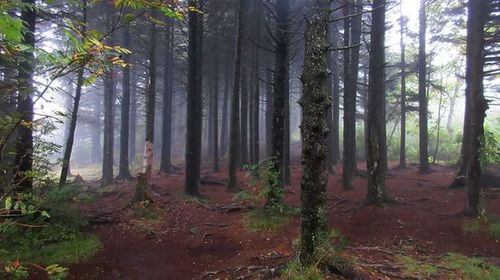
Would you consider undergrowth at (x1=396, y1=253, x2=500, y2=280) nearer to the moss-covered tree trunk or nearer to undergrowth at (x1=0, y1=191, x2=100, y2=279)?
the moss-covered tree trunk

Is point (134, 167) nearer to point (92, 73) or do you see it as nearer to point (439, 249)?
point (439, 249)

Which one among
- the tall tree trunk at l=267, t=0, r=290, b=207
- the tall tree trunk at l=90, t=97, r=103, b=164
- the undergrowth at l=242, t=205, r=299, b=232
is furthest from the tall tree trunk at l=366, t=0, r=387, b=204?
the tall tree trunk at l=90, t=97, r=103, b=164

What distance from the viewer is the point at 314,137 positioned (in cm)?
581

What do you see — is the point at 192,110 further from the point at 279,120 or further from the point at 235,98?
the point at 279,120

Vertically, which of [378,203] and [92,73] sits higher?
[92,73]

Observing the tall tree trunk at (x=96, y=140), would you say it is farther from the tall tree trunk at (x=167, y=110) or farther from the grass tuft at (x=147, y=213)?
the grass tuft at (x=147, y=213)

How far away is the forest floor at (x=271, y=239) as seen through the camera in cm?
738

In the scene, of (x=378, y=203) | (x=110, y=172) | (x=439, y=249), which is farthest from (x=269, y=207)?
(x=110, y=172)

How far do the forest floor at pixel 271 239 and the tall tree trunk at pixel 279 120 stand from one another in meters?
0.99

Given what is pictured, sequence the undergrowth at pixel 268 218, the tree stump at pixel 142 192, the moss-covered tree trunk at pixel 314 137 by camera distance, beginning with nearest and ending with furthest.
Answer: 1. the moss-covered tree trunk at pixel 314 137
2. the undergrowth at pixel 268 218
3. the tree stump at pixel 142 192

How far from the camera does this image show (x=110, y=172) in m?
21.9

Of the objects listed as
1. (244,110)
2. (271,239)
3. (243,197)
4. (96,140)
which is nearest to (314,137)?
(271,239)

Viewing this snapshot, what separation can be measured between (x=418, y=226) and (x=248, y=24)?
1402 centimetres

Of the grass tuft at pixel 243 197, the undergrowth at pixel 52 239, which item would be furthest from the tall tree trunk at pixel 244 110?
the undergrowth at pixel 52 239
